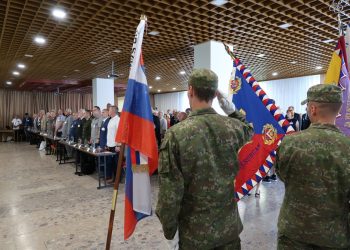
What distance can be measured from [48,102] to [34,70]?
8.30 m

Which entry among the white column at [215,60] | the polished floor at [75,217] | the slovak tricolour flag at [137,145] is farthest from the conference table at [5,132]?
the slovak tricolour flag at [137,145]

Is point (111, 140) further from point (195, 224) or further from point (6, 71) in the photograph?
point (6, 71)

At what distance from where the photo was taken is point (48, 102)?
17.5 m

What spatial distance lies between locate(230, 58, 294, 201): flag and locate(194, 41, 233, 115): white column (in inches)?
136

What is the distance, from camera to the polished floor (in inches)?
117

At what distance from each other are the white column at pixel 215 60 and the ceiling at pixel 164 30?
20 cm

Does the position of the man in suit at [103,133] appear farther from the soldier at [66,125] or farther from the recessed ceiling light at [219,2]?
the recessed ceiling light at [219,2]

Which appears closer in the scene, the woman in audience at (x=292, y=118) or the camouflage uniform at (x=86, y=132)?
the woman in audience at (x=292, y=118)

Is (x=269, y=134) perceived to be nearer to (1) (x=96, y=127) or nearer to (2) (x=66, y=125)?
(1) (x=96, y=127)

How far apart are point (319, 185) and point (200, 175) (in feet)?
2.00

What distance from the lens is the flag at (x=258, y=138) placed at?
2.27m

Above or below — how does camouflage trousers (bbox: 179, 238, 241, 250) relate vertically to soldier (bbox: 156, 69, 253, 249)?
below

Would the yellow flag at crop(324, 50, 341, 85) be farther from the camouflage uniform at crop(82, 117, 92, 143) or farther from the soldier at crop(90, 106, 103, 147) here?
the camouflage uniform at crop(82, 117, 92, 143)

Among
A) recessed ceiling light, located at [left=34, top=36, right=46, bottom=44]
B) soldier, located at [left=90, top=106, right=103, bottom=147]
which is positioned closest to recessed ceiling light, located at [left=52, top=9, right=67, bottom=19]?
recessed ceiling light, located at [left=34, top=36, right=46, bottom=44]
